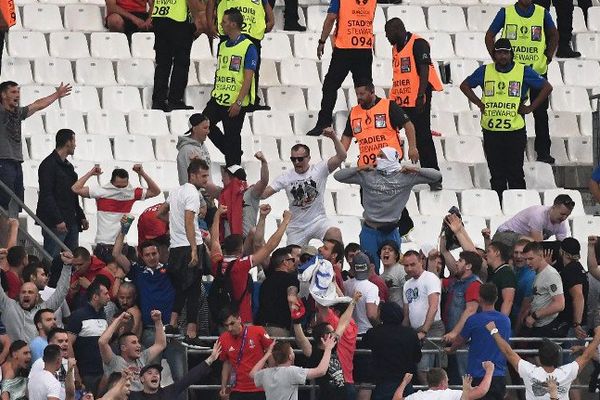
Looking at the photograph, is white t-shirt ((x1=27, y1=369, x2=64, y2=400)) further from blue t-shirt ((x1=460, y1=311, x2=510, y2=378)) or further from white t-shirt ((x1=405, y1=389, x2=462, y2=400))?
blue t-shirt ((x1=460, y1=311, x2=510, y2=378))

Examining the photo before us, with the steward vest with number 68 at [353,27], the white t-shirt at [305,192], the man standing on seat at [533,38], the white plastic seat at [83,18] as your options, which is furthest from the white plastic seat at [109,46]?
the white t-shirt at [305,192]

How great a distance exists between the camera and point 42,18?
24672 mm

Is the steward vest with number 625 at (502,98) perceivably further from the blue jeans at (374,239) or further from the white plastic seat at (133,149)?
the white plastic seat at (133,149)

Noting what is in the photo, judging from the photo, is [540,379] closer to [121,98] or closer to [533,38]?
[533,38]

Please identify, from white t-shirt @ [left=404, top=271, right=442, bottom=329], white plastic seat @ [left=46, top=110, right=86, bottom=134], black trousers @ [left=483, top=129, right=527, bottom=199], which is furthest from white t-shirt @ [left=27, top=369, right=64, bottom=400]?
black trousers @ [left=483, top=129, right=527, bottom=199]

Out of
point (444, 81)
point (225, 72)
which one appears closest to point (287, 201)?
point (225, 72)

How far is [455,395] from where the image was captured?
18.6m

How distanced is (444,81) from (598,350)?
580 cm

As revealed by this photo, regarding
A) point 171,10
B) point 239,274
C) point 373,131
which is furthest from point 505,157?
point 239,274

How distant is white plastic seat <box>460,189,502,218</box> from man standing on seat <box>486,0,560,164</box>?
1.19 m

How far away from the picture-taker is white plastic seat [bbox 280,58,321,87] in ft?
79.8

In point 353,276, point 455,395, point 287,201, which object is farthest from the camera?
point 287,201

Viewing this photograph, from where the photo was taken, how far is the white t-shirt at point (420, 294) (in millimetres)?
19562

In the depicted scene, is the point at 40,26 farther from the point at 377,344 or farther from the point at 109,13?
the point at 377,344
